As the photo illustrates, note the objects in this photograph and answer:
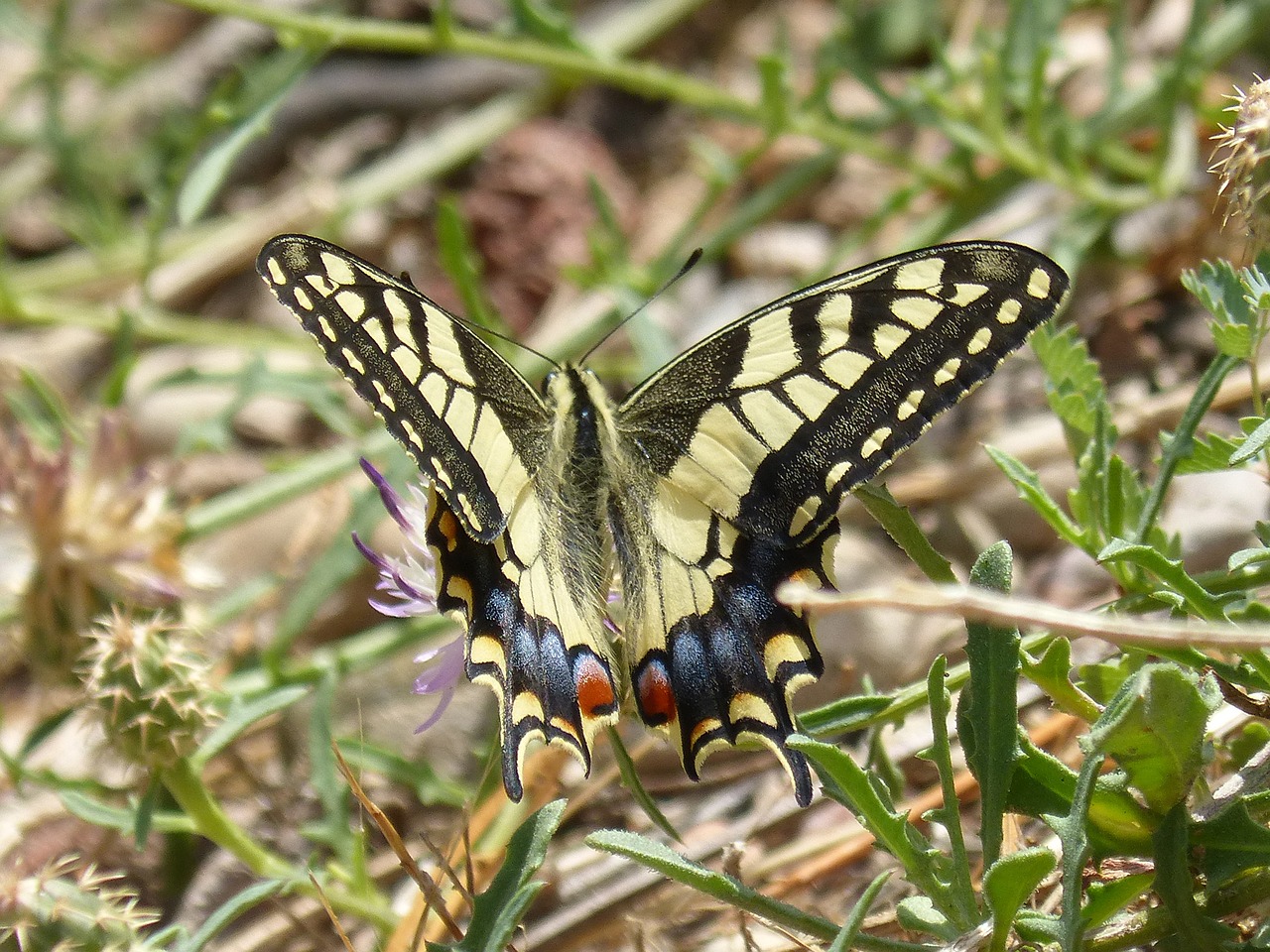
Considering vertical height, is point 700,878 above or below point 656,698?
below

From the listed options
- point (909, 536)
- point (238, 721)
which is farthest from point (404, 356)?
point (909, 536)

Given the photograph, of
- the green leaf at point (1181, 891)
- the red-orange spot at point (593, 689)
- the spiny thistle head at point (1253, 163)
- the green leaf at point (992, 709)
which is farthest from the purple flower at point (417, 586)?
the spiny thistle head at point (1253, 163)

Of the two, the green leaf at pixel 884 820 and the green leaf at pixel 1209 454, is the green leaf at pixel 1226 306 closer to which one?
the green leaf at pixel 1209 454

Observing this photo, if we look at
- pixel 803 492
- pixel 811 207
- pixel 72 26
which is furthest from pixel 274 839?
pixel 72 26

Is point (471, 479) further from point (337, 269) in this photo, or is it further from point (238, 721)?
point (238, 721)

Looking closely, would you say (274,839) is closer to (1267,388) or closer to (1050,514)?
(1050,514)

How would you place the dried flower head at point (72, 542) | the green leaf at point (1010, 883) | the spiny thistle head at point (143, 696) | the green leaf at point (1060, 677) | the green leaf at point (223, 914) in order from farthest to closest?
the dried flower head at point (72, 542) → the spiny thistle head at point (143, 696) → the green leaf at point (223, 914) → the green leaf at point (1060, 677) → the green leaf at point (1010, 883)
